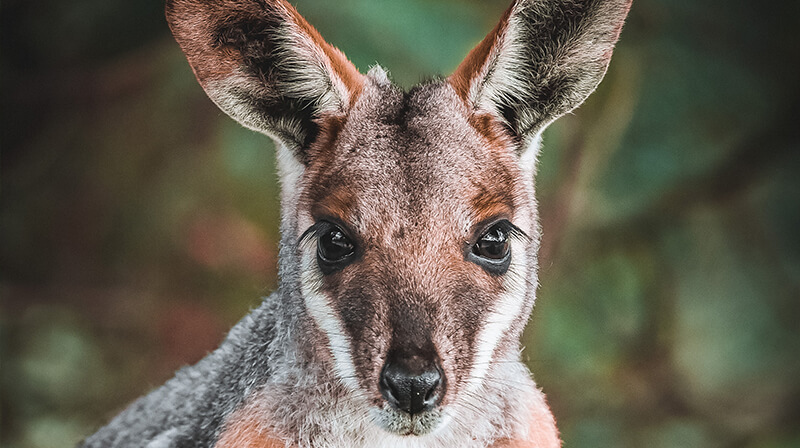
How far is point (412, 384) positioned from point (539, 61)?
81 centimetres

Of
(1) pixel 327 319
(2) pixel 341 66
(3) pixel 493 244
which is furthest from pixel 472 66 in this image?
(1) pixel 327 319

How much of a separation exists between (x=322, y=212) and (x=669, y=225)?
1944 mm

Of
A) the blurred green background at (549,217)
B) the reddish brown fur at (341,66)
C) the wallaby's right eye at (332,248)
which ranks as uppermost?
the blurred green background at (549,217)

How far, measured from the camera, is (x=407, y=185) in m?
1.78

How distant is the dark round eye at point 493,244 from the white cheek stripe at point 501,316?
0.04 metres

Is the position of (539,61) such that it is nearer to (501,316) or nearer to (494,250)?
(494,250)

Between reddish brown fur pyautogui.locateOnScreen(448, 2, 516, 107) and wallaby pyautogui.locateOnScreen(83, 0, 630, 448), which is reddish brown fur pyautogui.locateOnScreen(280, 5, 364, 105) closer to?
wallaby pyautogui.locateOnScreen(83, 0, 630, 448)

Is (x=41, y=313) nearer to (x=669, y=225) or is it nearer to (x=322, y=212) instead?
(x=322, y=212)

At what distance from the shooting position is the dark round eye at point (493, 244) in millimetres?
1819

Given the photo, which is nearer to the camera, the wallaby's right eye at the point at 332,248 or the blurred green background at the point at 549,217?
the wallaby's right eye at the point at 332,248

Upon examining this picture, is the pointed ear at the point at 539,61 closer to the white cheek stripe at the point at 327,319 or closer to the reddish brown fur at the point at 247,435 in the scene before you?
the white cheek stripe at the point at 327,319

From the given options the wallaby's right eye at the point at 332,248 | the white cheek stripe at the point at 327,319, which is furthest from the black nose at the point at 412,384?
the wallaby's right eye at the point at 332,248

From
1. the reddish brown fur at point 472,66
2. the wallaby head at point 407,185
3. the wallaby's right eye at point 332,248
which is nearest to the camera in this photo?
the wallaby head at point 407,185

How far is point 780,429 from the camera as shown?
3.30 metres
